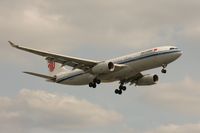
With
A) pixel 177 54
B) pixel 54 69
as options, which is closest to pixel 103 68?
pixel 177 54

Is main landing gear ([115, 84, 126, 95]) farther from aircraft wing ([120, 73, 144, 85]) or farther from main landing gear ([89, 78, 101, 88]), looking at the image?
main landing gear ([89, 78, 101, 88])

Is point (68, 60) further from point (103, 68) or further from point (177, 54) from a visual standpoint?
point (177, 54)

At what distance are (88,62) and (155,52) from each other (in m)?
8.30

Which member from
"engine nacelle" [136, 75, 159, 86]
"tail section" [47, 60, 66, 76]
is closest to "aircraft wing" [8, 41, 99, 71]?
"engine nacelle" [136, 75, 159, 86]

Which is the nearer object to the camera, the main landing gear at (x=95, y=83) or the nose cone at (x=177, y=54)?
the nose cone at (x=177, y=54)

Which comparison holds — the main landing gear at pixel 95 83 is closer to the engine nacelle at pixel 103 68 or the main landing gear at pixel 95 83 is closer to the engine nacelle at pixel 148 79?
the engine nacelle at pixel 103 68

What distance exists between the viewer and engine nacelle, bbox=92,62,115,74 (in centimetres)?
7300

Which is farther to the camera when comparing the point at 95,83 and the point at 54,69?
the point at 54,69

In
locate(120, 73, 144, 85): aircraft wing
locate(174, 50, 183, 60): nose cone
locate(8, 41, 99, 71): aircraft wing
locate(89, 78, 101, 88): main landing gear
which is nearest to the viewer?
locate(8, 41, 99, 71): aircraft wing

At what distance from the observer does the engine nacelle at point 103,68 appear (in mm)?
73000

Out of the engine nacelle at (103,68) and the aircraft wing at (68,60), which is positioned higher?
the aircraft wing at (68,60)

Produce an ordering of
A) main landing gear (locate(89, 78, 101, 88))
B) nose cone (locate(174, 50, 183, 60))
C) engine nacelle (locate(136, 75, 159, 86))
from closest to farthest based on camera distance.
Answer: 1. nose cone (locate(174, 50, 183, 60))
2. main landing gear (locate(89, 78, 101, 88))
3. engine nacelle (locate(136, 75, 159, 86))

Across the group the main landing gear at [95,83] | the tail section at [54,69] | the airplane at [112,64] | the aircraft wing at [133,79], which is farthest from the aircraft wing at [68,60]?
the tail section at [54,69]

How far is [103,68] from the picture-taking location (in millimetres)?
73250
